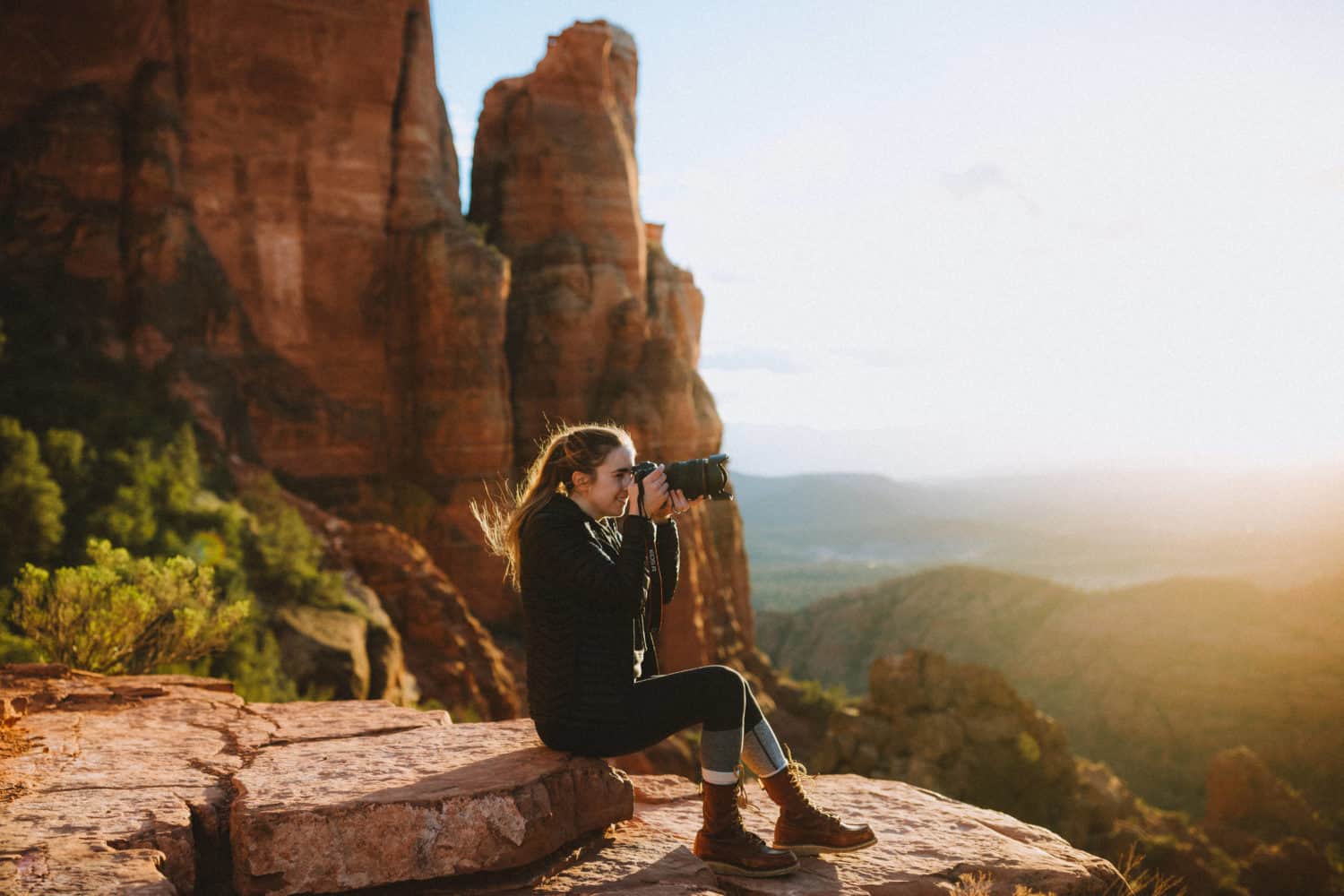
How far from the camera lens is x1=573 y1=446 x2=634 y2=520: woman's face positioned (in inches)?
157

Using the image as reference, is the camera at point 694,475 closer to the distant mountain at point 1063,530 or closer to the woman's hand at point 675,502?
the woman's hand at point 675,502

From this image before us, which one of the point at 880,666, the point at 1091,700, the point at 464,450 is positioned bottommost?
the point at 1091,700

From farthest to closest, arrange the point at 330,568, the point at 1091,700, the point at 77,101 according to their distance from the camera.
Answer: the point at 1091,700, the point at 77,101, the point at 330,568

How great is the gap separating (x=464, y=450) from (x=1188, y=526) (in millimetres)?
128168

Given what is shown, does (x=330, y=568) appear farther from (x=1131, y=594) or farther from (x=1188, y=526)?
(x=1188, y=526)

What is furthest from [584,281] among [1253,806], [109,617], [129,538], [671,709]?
[671,709]

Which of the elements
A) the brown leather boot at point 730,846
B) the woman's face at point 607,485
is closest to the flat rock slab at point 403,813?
the brown leather boot at point 730,846

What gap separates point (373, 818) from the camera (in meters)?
3.36

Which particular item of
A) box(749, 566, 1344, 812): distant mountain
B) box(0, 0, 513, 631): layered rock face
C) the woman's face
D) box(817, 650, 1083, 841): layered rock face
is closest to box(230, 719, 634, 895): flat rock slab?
the woman's face

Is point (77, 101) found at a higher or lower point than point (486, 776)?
higher

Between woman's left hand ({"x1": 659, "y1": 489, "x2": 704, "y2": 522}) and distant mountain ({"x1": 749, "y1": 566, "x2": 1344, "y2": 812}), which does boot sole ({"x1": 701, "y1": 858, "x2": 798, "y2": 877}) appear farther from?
distant mountain ({"x1": 749, "y1": 566, "x2": 1344, "y2": 812})

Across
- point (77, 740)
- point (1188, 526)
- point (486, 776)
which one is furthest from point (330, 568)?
point (1188, 526)

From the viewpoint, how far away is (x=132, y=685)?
17.3 feet

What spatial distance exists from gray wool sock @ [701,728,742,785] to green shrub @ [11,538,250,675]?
4.19m
